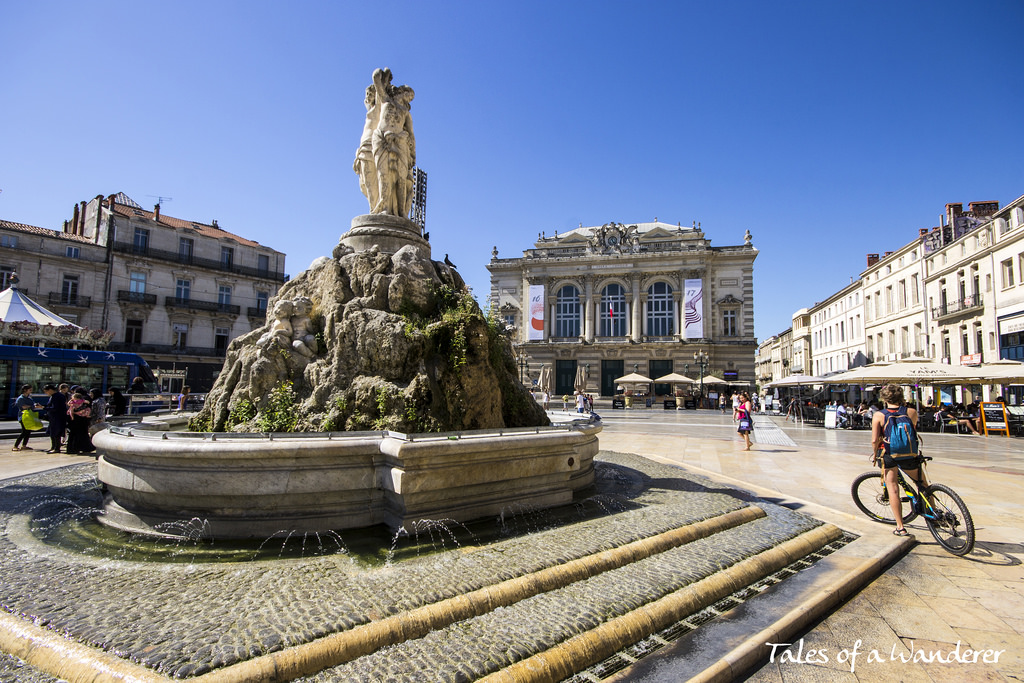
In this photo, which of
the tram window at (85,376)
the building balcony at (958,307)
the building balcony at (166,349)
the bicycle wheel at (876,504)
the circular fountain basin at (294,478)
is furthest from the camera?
the building balcony at (166,349)

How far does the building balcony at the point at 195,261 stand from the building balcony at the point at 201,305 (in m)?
2.78

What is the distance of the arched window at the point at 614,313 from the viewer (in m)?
45.0

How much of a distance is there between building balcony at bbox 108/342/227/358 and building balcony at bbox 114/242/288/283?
20.7 feet

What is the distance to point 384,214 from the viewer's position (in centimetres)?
872

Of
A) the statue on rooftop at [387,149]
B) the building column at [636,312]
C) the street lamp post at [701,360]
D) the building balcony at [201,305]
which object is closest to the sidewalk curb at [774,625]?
the statue on rooftop at [387,149]

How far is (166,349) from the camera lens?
35.7m

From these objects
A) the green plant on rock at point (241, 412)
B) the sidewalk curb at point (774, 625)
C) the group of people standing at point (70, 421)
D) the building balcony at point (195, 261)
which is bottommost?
the sidewalk curb at point (774, 625)

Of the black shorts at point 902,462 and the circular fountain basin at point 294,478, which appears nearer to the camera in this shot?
the circular fountain basin at point 294,478

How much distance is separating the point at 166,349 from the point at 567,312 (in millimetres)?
32339

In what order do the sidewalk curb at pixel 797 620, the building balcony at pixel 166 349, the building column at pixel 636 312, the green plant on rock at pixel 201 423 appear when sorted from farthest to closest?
1. the building column at pixel 636 312
2. the building balcony at pixel 166 349
3. the green plant on rock at pixel 201 423
4. the sidewalk curb at pixel 797 620

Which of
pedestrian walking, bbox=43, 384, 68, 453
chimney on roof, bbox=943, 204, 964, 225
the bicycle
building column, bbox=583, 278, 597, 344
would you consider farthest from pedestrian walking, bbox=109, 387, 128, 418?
chimney on roof, bbox=943, 204, 964, 225

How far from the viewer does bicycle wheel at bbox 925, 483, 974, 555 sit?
188 inches

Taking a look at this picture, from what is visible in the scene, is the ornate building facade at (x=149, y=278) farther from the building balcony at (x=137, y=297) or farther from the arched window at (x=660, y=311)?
the arched window at (x=660, y=311)

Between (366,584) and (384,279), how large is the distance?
176 inches
